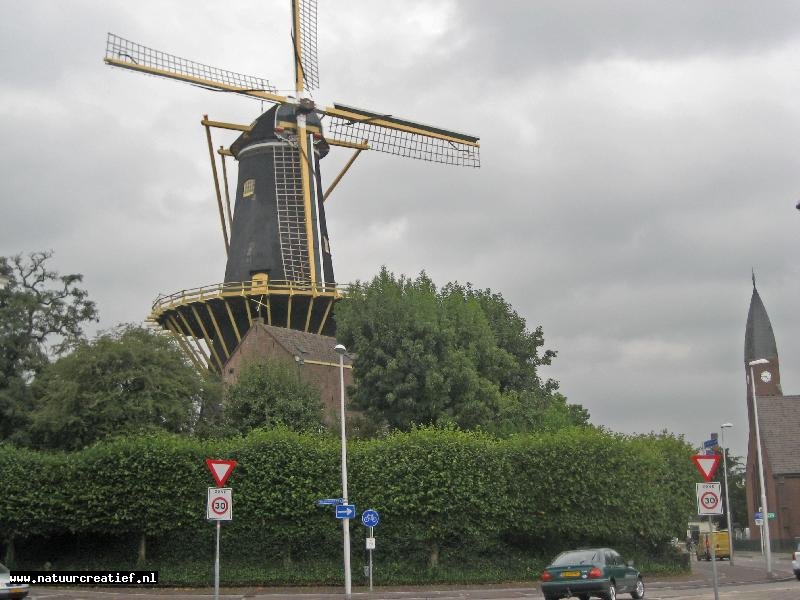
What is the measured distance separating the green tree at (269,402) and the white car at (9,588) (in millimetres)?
21844

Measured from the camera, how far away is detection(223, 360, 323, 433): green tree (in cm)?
4634

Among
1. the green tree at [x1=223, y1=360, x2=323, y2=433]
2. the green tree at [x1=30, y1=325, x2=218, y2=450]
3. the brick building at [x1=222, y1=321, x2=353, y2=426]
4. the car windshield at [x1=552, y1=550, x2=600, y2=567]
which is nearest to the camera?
the car windshield at [x1=552, y1=550, x2=600, y2=567]

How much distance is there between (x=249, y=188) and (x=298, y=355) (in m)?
13.6

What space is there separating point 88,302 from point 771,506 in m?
64.9

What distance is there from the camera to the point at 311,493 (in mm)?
38156

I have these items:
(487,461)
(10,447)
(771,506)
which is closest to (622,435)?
(487,461)

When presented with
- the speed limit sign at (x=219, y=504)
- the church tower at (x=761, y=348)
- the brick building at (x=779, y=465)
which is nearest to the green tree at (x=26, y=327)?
the speed limit sign at (x=219, y=504)

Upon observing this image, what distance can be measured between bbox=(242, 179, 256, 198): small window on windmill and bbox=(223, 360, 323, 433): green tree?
17.0 m

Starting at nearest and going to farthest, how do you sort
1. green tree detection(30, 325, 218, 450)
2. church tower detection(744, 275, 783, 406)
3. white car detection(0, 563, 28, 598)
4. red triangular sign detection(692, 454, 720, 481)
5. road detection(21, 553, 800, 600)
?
red triangular sign detection(692, 454, 720, 481)
white car detection(0, 563, 28, 598)
road detection(21, 553, 800, 600)
green tree detection(30, 325, 218, 450)
church tower detection(744, 275, 783, 406)

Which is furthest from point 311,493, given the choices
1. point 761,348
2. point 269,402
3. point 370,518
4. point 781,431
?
point 761,348

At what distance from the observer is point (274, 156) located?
6159cm

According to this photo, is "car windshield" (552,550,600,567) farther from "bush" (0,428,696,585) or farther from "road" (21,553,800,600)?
"bush" (0,428,696,585)

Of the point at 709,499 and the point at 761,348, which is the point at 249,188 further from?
the point at 761,348

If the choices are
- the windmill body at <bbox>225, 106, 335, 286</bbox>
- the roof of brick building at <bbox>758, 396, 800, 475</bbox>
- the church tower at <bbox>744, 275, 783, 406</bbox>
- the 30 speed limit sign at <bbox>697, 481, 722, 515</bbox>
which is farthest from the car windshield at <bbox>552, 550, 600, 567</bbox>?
the church tower at <bbox>744, 275, 783, 406</bbox>
